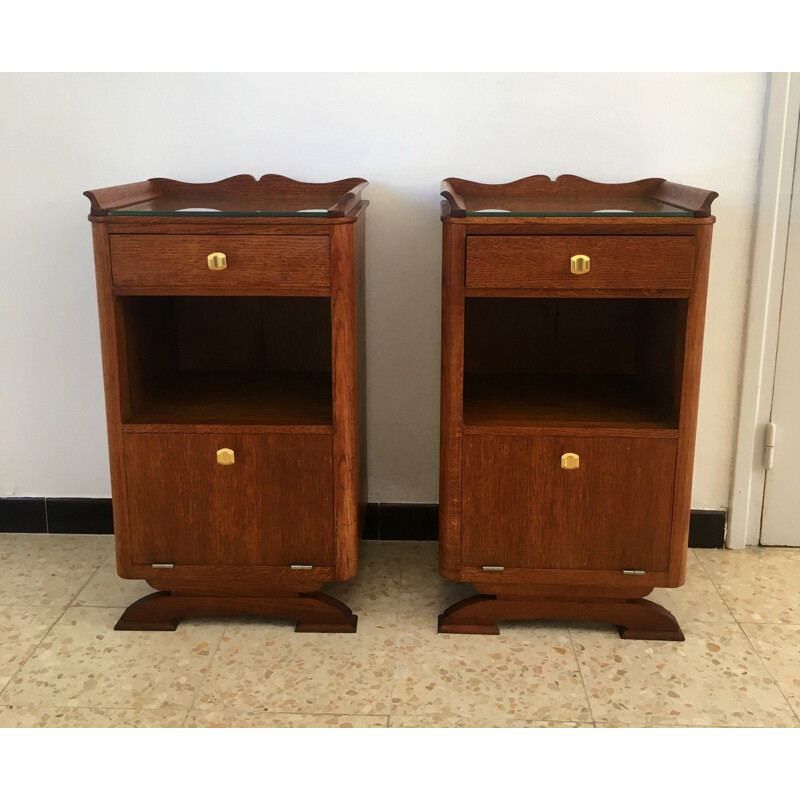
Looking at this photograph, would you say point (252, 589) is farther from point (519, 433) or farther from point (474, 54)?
point (474, 54)

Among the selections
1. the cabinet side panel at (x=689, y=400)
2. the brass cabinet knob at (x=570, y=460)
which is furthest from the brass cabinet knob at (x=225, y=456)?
the cabinet side panel at (x=689, y=400)

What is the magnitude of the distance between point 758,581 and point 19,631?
1738 millimetres

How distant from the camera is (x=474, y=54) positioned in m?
2.22

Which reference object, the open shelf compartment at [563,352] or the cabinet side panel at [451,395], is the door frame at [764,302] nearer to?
the open shelf compartment at [563,352]

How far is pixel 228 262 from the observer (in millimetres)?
1865

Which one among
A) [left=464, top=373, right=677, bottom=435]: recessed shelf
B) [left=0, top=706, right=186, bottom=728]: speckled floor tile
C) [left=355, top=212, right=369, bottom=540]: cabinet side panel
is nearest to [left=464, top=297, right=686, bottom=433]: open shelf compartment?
[left=464, top=373, right=677, bottom=435]: recessed shelf

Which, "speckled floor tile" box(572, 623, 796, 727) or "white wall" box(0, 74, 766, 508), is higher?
"white wall" box(0, 74, 766, 508)

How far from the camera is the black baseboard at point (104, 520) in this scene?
250 centimetres

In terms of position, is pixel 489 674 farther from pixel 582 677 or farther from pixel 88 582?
pixel 88 582

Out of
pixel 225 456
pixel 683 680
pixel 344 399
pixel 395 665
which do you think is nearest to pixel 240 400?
pixel 225 456

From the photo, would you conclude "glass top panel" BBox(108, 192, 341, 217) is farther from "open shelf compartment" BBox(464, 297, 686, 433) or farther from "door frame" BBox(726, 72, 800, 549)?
"door frame" BBox(726, 72, 800, 549)

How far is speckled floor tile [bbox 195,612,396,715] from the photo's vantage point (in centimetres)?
183

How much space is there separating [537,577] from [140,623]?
891 mm

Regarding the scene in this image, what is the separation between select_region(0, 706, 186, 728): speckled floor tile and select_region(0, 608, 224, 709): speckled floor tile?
17 millimetres
